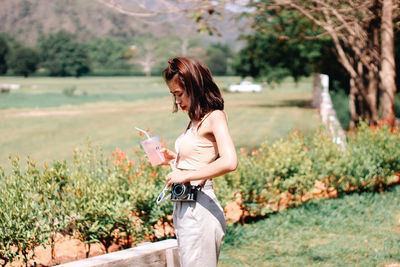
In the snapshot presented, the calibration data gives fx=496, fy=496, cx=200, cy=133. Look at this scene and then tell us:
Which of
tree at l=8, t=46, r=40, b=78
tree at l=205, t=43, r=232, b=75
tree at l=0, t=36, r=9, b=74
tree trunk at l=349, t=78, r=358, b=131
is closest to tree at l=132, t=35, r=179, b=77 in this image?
tree at l=205, t=43, r=232, b=75

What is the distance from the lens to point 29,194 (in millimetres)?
4574

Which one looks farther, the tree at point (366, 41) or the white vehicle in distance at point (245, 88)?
the white vehicle in distance at point (245, 88)

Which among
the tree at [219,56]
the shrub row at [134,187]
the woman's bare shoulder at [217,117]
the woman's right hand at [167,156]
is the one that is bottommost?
the tree at [219,56]

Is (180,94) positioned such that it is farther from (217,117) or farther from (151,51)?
(151,51)

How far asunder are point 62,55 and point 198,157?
61525mm

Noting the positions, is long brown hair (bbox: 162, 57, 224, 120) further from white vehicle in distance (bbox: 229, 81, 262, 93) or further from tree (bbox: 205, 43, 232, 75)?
tree (bbox: 205, 43, 232, 75)

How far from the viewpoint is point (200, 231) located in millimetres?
2773

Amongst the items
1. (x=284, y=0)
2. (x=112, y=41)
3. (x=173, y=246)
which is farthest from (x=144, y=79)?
(x=173, y=246)

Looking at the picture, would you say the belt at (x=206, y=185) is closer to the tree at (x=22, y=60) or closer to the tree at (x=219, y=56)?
the tree at (x=22, y=60)

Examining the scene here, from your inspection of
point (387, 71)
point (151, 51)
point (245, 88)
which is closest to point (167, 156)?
point (387, 71)

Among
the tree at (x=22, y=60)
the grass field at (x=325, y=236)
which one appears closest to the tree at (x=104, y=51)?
the tree at (x=22, y=60)

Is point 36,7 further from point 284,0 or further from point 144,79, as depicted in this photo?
point 284,0

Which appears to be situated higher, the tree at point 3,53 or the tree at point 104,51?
the tree at point 3,53

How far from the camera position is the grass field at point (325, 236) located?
5.06 meters
